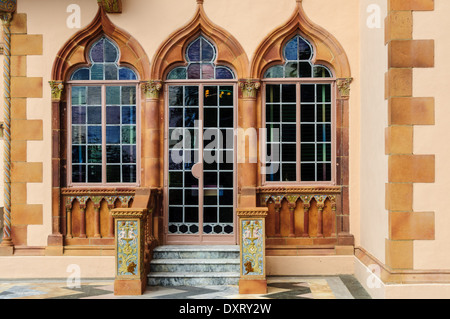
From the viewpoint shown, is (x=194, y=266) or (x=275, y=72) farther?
(x=275, y=72)

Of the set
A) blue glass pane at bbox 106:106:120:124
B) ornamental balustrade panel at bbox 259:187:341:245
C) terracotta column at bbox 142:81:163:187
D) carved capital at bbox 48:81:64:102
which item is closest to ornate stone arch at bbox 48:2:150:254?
carved capital at bbox 48:81:64:102

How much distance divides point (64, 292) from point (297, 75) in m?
4.33

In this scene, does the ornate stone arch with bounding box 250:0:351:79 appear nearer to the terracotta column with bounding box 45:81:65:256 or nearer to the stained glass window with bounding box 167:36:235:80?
the stained glass window with bounding box 167:36:235:80

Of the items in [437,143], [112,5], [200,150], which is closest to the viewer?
[437,143]

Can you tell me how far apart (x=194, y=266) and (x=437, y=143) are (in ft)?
11.5

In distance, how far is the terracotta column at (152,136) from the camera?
7961mm

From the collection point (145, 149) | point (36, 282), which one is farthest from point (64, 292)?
point (145, 149)

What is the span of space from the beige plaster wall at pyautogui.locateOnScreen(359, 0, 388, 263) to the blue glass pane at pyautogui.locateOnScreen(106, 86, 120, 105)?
3.49 meters

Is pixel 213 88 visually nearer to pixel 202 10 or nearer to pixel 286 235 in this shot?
pixel 202 10

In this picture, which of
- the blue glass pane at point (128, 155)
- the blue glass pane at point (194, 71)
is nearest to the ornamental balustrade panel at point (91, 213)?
the blue glass pane at point (128, 155)

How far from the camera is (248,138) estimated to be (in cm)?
795

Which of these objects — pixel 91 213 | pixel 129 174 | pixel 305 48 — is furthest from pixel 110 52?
pixel 305 48

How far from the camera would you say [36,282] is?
7641mm

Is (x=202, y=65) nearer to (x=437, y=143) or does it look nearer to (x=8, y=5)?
(x=8, y=5)
